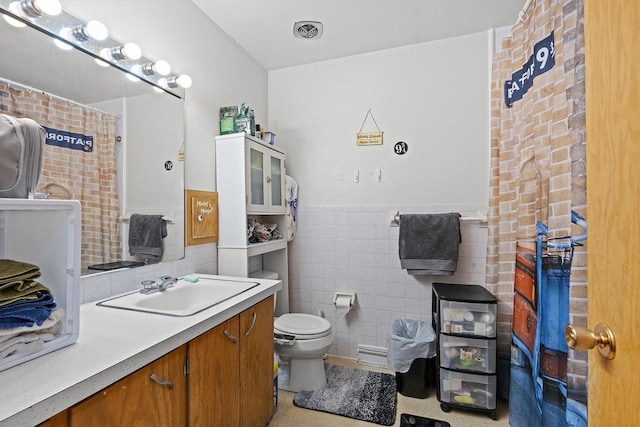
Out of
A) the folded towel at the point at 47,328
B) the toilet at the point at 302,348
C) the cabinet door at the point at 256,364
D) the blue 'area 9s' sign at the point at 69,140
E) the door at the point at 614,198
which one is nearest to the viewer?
the door at the point at 614,198

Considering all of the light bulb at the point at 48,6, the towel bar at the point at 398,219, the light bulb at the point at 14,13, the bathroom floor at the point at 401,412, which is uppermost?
the light bulb at the point at 48,6

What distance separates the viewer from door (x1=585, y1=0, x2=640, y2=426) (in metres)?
0.46

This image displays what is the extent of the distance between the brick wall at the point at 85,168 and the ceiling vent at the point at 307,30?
135 cm

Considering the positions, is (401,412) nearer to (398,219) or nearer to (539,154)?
(398,219)

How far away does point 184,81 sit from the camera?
67.1 inches

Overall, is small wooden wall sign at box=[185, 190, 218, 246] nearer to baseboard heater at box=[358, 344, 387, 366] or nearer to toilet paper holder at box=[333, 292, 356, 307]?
toilet paper holder at box=[333, 292, 356, 307]

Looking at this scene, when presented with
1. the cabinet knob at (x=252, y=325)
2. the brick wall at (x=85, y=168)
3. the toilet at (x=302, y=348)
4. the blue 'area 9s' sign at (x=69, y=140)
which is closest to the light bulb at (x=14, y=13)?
the brick wall at (x=85, y=168)

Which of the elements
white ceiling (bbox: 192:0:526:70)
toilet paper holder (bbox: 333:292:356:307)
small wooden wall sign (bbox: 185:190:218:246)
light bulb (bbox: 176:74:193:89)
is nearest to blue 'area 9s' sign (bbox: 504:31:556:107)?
white ceiling (bbox: 192:0:526:70)

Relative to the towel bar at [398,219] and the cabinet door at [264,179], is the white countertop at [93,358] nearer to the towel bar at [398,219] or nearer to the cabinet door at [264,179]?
the cabinet door at [264,179]

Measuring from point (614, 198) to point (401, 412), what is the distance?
1782 mm

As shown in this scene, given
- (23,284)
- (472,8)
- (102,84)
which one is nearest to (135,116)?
(102,84)

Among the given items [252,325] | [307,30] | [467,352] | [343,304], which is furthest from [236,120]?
[467,352]

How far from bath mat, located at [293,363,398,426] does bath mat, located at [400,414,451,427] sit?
0.19 ft

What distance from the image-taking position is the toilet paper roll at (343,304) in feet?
7.69
